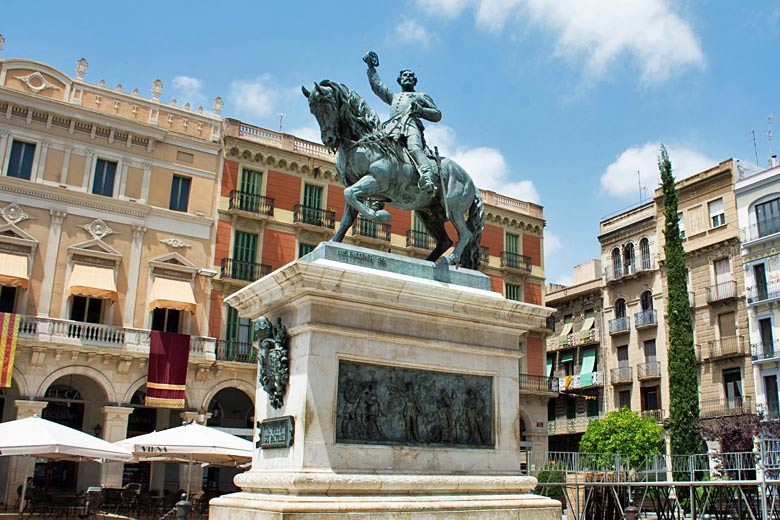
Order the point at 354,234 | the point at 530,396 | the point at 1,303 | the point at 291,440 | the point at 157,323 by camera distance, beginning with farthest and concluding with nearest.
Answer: the point at 530,396, the point at 354,234, the point at 157,323, the point at 1,303, the point at 291,440

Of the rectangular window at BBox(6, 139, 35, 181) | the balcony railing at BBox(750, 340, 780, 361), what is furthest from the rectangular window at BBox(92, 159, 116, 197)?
the balcony railing at BBox(750, 340, 780, 361)

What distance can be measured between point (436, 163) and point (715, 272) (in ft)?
111

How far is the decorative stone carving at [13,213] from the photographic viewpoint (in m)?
27.5

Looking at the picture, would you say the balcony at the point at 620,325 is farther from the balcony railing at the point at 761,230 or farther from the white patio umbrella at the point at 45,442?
the white patio umbrella at the point at 45,442

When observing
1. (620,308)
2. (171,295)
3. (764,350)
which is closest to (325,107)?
(171,295)

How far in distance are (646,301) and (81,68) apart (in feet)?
101

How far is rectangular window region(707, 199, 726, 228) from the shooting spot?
129 feet

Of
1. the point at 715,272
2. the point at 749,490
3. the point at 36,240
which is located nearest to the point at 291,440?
the point at 749,490

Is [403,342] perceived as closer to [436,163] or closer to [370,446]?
[370,446]

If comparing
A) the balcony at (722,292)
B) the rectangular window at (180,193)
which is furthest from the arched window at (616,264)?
the rectangular window at (180,193)

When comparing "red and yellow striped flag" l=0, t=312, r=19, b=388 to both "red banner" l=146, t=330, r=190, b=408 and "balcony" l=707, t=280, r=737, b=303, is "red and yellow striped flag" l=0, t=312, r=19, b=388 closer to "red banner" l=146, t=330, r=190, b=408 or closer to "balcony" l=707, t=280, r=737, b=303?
"red banner" l=146, t=330, r=190, b=408

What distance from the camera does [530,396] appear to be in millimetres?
38188

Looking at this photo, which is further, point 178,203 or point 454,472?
point 178,203

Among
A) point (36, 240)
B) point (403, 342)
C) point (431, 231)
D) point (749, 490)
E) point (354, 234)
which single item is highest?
point (354, 234)
